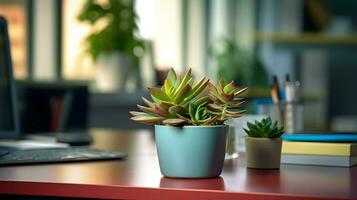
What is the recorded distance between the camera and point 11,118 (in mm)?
1737

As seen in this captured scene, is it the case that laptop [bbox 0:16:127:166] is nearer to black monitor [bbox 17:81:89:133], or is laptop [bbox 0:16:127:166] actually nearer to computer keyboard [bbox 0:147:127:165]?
computer keyboard [bbox 0:147:127:165]

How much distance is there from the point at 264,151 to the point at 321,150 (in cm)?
14

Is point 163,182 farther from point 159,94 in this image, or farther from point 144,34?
point 144,34

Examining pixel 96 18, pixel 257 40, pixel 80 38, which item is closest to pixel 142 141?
pixel 96 18

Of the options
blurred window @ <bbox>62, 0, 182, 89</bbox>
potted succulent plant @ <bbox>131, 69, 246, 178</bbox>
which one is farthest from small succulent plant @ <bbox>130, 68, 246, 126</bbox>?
blurred window @ <bbox>62, 0, 182, 89</bbox>

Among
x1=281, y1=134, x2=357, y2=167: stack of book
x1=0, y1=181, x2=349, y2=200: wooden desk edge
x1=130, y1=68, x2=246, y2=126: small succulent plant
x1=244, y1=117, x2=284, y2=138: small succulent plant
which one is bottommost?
x1=0, y1=181, x2=349, y2=200: wooden desk edge

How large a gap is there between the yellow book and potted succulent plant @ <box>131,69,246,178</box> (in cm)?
27

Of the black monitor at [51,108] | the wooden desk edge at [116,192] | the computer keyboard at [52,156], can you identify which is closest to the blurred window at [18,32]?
the black monitor at [51,108]

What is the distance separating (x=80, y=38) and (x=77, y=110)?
1.29m

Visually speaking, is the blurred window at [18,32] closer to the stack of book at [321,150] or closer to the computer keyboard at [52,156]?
the computer keyboard at [52,156]

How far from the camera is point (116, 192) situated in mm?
1114

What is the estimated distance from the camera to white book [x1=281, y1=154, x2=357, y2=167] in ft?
4.78

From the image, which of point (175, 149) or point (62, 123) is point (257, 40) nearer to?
point (62, 123)

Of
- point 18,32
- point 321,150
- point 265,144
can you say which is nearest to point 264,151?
point 265,144
